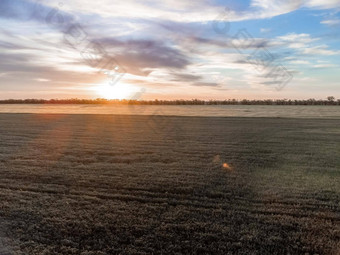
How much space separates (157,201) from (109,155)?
701 cm

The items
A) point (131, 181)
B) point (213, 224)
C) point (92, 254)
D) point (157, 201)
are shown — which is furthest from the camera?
point (131, 181)

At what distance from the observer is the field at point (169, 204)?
563 centimetres

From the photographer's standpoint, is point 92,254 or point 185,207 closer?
point 92,254

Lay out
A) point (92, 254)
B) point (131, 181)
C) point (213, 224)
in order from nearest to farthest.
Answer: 1. point (92, 254)
2. point (213, 224)
3. point (131, 181)

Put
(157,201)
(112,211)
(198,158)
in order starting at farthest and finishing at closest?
(198,158) < (157,201) < (112,211)

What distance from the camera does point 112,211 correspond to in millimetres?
7102

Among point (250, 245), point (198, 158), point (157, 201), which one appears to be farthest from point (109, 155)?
point (250, 245)

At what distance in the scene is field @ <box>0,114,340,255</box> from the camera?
5.63 metres

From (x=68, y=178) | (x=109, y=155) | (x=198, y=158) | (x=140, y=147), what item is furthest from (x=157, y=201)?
(x=140, y=147)

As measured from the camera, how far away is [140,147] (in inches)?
655

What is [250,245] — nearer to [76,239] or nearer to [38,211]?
[76,239]

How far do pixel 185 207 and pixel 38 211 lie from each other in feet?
10.6

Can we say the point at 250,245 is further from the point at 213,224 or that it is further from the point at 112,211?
the point at 112,211

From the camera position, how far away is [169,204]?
24.8ft
